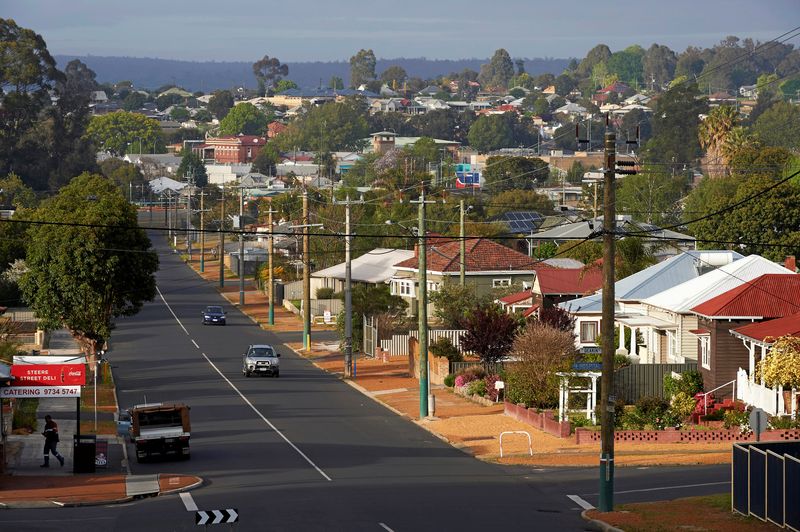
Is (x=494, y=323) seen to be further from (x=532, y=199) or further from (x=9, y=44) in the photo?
(x=9, y=44)

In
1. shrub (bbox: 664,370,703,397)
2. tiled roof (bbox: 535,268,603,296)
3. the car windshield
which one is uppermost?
tiled roof (bbox: 535,268,603,296)

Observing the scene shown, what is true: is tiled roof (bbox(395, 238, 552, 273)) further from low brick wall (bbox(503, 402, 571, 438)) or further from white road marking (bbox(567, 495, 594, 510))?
white road marking (bbox(567, 495, 594, 510))

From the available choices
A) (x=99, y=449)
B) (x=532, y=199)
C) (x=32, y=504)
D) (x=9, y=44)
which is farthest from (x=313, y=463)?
(x=9, y=44)

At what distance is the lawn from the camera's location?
1185 inches

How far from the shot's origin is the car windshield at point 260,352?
68.0 m

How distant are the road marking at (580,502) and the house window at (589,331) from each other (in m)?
26.8

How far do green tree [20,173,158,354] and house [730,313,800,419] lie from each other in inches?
1062

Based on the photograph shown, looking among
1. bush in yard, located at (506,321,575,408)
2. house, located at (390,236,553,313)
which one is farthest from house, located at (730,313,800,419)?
house, located at (390,236,553,313)

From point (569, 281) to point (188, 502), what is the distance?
37314mm

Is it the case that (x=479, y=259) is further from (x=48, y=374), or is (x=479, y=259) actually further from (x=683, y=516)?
(x=683, y=516)

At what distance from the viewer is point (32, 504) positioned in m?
35.4

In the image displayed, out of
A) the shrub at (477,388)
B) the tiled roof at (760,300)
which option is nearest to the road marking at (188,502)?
the tiled roof at (760,300)

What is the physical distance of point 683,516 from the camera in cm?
3148

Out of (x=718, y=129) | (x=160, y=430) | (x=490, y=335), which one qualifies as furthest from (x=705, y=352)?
(x=718, y=129)
